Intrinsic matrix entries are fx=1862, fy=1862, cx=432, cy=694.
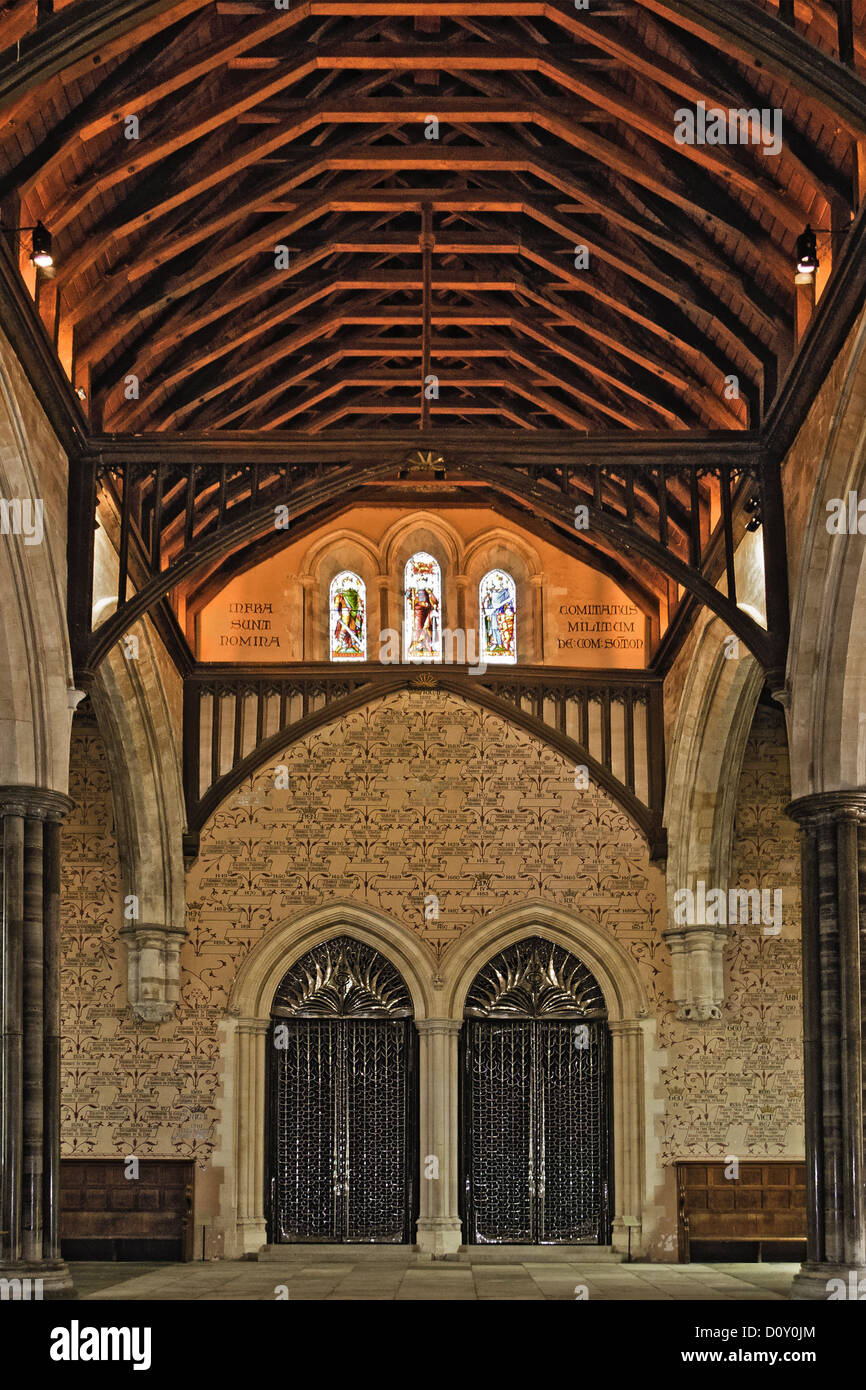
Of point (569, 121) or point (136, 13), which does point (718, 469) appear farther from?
point (136, 13)

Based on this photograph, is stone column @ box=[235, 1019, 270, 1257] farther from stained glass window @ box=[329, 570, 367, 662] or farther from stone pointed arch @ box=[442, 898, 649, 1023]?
stained glass window @ box=[329, 570, 367, 662]

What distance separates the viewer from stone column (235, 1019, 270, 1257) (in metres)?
15.1

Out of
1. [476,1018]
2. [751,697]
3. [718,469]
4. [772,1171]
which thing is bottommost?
[772,1171]

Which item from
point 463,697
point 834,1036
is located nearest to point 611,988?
point 463,697

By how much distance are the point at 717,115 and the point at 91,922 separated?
8674 mm

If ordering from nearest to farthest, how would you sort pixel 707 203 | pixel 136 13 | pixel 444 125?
pixel 136 13 < pixel 707 203 < pixel 444 125

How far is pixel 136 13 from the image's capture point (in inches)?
351

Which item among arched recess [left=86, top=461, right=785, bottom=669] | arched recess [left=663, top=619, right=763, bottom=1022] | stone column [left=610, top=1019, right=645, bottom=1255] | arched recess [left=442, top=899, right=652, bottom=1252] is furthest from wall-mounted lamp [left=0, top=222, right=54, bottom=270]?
stone column [left=610, top=1019, right=645, bottom=1255]

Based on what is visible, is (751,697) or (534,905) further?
(534,905)

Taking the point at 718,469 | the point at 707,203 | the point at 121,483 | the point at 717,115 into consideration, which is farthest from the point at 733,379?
the point at 121,483

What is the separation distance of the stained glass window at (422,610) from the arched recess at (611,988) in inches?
94.4

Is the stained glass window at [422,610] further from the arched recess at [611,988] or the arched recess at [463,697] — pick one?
the arched recess at [611,988]

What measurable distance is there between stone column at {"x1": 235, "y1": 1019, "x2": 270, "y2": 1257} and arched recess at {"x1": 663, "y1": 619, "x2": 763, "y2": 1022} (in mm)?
3510

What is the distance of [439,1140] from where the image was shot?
15.3 m
